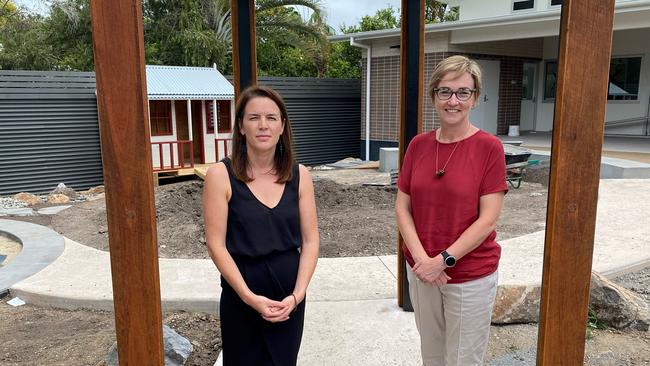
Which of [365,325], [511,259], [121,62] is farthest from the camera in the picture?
[511,259]

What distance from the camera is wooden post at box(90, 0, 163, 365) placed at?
1.61 meters

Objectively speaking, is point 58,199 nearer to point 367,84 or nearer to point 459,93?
point 367,84

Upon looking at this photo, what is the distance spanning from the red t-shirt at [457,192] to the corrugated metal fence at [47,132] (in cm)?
1185

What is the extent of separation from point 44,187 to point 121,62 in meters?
11.8

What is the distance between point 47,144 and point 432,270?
12.0m

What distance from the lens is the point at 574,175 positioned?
5.74ft

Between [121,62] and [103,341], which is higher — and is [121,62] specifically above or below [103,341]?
above

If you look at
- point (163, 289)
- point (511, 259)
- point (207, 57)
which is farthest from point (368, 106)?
point (163, 289)

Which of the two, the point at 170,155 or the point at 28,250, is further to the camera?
the point at 170,155

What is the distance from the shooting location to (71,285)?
4.27 m

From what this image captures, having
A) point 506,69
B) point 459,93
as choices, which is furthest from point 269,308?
point 506,69

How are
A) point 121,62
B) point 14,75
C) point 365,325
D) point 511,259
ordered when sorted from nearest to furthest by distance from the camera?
1. point 121,62
2. point 365,325
3. point 511,259
4. point 14,75

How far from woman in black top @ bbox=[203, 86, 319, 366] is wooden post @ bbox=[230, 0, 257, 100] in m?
1.21

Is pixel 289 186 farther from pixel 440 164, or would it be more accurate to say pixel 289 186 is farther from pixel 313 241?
pixel 440 164
